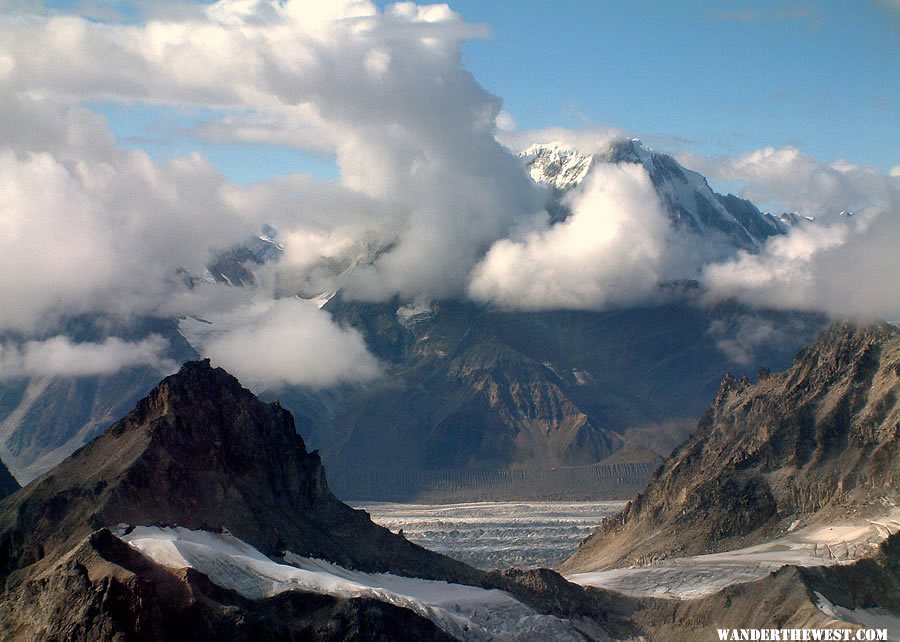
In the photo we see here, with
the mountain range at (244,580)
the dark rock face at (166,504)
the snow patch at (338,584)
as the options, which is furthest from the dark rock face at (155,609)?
the dark rock face at (166,504)

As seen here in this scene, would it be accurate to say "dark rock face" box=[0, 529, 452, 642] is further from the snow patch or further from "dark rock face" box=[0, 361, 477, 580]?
"dark rock face" box=[0, 361, 477, 580]

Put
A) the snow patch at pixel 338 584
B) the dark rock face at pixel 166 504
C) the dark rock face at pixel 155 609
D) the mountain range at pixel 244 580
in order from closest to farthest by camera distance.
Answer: the dark rock face at pixel 155 609, the mountain range at pixel 244 580, the snow patch at pixel 338 584, the dark rock face at pixel 166 504

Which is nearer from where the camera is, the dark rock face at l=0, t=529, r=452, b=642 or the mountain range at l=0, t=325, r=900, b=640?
the dark rock face at l=0, t=529, r=452, b=642

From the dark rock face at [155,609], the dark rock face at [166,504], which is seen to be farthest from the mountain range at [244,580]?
the dark rock face at [166,504]

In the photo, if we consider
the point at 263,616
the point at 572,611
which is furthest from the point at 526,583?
the point at 263,616

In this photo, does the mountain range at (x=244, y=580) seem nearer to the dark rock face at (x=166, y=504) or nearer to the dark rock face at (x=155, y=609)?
the dark rock face at (x=155, y=609)

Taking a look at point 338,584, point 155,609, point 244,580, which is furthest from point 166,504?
point 155,609

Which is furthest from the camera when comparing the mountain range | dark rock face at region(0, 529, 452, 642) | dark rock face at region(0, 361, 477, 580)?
dark rock face at region(0, 361, 477, 580)

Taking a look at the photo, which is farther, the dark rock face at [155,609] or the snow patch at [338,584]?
the snow patch at [338,584]

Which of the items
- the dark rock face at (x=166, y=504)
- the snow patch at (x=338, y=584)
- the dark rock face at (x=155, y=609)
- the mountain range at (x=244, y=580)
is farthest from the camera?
the dark rock face at (x=166, y=504)

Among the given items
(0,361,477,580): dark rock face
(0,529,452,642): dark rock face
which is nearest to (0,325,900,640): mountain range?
(0,529,452,642): dark rock face

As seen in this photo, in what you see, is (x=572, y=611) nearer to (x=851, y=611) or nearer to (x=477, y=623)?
(x=477, y=623)

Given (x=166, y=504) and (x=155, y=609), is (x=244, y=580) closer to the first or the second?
(x=155, y=609)
